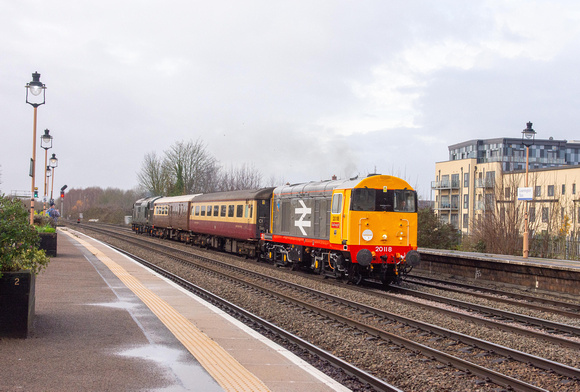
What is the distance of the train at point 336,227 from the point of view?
51.4 feet

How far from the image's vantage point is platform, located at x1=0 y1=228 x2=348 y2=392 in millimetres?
5750

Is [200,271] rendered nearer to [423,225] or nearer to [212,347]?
[212,347]

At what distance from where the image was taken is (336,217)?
1631 cm

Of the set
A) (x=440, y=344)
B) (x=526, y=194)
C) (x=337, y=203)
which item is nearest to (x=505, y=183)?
(x=526, y=194)

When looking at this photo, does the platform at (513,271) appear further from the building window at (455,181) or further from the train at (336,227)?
the building window at (455,181)

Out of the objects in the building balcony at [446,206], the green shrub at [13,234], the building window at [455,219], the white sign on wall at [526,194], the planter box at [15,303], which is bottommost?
the planter box at [15,303]

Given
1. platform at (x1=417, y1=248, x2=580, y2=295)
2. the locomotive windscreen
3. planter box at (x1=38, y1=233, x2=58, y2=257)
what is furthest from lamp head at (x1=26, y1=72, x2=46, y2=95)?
platform at (x1=417, y1=248, x2=580, y2=295)

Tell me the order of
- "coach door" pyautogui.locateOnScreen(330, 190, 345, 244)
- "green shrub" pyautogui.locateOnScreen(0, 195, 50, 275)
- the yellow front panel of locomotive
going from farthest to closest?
1. "coach door" pyautogui.locateOnScreen(330, 190, 345, 244)
2. the yellow front panel of locomotive
3. "green shrub" pyautogui.locateOnScreen(0, 195, 50, 275)

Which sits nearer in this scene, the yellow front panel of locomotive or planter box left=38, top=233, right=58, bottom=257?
the yellow front panel of locomotive

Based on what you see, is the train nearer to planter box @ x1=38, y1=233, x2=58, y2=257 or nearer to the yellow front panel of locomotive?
the yellow front panel of locomotive

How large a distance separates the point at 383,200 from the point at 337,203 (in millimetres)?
1411

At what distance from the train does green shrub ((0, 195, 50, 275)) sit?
9732mm

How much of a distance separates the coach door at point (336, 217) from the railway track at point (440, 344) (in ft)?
8.73

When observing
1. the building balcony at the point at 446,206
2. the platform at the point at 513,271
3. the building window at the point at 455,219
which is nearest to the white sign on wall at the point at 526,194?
the platform at the point at 513,271
